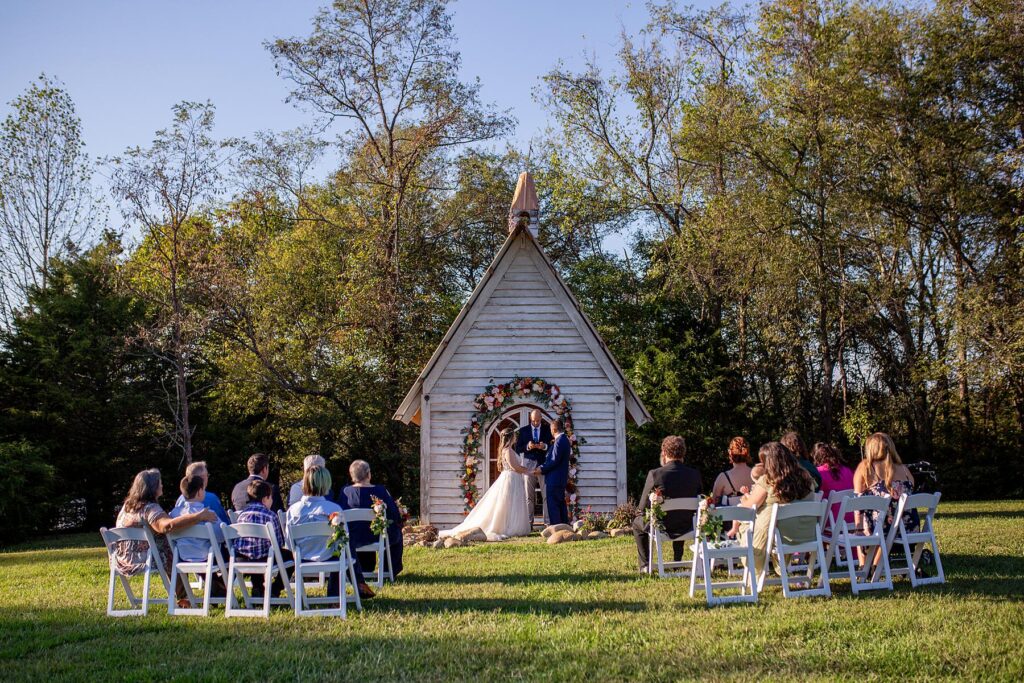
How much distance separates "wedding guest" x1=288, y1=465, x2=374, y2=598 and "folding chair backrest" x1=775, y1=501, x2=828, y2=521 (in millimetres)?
4020

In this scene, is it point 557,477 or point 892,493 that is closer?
point 892,493

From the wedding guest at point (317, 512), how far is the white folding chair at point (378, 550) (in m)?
0.19

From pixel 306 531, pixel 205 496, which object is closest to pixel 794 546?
pixel 306 531

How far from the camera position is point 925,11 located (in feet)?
70.0

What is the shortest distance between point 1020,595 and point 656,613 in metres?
3.24

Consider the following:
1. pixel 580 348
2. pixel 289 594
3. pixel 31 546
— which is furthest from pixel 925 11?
pixel 31 546

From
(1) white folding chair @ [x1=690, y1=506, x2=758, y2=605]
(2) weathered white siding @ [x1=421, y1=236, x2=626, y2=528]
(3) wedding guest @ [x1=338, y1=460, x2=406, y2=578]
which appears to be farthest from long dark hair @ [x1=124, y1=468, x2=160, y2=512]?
(2) weathered white siding @ [x1=421, y1=236, x2=626, y2=528]

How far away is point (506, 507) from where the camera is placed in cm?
1512

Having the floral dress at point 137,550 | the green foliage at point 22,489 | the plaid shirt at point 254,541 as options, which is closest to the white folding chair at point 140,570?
the floral dress at point 137,550

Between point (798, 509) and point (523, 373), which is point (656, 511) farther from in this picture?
point (523, 373)

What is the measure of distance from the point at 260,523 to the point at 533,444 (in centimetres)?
812

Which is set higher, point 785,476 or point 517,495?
point 785,476

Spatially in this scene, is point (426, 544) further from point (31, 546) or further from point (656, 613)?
point (31, 546)

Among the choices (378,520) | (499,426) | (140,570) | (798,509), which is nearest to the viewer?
(798,509)
